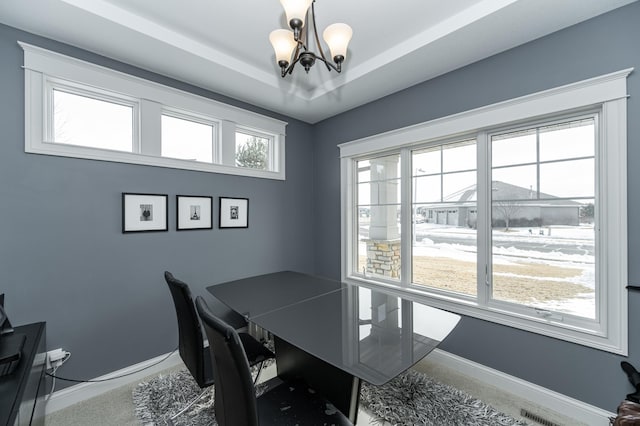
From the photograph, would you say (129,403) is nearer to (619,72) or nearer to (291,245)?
(291,245)

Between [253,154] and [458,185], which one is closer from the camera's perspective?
[458,185]

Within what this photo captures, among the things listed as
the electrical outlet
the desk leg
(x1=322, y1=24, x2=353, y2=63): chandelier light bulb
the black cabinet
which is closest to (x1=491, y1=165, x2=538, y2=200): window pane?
(x1=322, y1=24, x2=353, y2=63): chandelier light bulb

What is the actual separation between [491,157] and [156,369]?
3.50 m

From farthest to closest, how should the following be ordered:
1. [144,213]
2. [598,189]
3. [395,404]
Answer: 1. [144,213]
2. [395,404]
3. [598,189]

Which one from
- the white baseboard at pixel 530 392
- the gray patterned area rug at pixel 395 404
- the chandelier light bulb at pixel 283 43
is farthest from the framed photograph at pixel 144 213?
the white baseboard at pixel 530 392

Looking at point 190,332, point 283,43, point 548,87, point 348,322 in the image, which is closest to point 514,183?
point 548,87

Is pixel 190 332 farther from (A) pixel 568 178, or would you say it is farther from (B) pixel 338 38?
(A) pixel 568 178

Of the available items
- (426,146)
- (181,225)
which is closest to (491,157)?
(426,146)

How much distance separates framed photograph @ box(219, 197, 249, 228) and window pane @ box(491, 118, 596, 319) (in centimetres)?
246

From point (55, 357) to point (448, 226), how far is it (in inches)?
132

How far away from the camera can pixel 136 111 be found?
7.72 feet

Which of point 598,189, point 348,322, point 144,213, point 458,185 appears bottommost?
point 348,322

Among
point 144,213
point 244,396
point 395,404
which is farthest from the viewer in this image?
point 144,213

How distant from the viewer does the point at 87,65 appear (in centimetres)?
205
